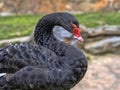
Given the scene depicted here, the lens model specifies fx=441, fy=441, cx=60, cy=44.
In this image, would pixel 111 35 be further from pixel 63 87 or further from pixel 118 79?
pixel 63 87

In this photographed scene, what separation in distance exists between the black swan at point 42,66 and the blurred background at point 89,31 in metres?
1.29

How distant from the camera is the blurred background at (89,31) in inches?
170

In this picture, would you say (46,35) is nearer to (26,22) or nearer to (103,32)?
(103,32)

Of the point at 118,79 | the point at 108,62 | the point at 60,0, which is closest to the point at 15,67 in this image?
the point at 118,79

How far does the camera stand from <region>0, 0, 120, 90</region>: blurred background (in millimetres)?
4306

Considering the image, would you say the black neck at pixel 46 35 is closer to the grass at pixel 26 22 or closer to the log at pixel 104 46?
the log at pixel 104 46

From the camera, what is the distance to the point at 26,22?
624 cm

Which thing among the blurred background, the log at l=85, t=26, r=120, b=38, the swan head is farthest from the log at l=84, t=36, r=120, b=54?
the swan head

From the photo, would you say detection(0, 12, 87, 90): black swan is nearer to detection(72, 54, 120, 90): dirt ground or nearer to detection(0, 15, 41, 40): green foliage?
detection(72, 54, 120, 90): dirt ground

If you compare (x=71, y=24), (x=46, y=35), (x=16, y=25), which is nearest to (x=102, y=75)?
(x=46, y=35)

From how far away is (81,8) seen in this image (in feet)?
24.7

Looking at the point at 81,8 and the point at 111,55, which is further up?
the point at 111,55

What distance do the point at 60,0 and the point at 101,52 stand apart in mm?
2760

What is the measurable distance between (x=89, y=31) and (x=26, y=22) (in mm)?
1403
